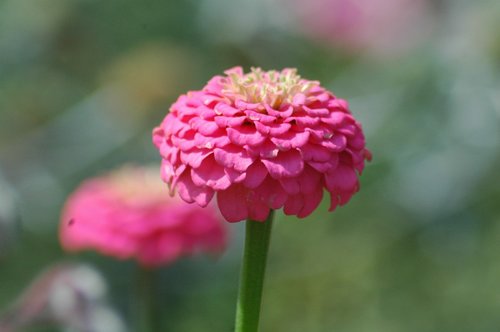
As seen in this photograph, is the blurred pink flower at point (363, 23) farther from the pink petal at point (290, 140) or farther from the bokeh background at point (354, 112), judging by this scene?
the pink petal at point (290, 140)

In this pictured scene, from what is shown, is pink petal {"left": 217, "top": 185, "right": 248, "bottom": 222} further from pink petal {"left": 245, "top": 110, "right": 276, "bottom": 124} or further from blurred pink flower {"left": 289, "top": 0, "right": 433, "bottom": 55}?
blurred pink flower {"left": 289, "top": 0, "right": 433, "bottom": 55}

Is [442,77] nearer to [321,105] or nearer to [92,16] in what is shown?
[92,16]

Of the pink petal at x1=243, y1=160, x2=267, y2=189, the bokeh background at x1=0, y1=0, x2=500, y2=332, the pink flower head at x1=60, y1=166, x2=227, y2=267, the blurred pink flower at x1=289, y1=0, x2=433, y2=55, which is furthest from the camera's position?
the blurred pink flower at x1=289, y1=0, x2=433, y2=55

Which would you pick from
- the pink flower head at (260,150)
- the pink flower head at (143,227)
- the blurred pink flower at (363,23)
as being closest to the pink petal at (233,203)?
the pink flower head at (260,150)

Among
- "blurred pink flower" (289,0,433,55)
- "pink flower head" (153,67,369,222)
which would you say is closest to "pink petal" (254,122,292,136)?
"pink flower head" (153,67,369,222)

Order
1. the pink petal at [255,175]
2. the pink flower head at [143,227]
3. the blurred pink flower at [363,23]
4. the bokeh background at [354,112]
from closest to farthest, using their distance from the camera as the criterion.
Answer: the pink petal at [255,175] → the pink flower head at [143,227] → the bokeh background at [354,112] → the blurred pink flower at [363,23]

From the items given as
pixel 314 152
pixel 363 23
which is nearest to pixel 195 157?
pixel 314 152
